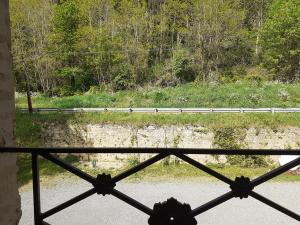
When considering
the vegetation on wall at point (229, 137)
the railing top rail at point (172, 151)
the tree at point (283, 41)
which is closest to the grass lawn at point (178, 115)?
the vegetation on wall at point (229, 137)

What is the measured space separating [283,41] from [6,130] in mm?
27604

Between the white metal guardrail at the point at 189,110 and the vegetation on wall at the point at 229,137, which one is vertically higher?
the white metal guardrail at the point at 189,110

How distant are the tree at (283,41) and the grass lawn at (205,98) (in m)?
5.37

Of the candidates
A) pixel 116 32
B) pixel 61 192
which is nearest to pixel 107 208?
pixel 61 192

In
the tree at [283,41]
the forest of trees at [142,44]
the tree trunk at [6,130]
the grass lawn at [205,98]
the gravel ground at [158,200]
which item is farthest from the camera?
the forest of trees at [142,44]

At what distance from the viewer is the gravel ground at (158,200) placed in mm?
11336

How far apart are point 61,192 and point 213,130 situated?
734cm

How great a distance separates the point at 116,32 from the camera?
97.6 ft

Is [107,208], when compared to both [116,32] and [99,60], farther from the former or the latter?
[116,32]

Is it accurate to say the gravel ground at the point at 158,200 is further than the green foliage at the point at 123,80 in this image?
No

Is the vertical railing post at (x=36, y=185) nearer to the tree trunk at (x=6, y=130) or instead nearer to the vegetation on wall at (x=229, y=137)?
the tree trunk at (x=6, y=130)

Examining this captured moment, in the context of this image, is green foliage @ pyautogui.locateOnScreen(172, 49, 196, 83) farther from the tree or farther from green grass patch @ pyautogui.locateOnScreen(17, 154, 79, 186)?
green grass patch @ pyautogui.locateOnScreen(17, 154, 79, 186)

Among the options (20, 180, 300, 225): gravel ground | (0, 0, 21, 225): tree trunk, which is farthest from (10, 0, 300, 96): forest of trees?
(0, 0, 21, 225): tree trunk

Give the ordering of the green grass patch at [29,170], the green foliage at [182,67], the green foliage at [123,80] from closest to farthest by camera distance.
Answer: the green grass patch at [29,170] < the green foliage at [123,80] < the green foliage at [182,67]
